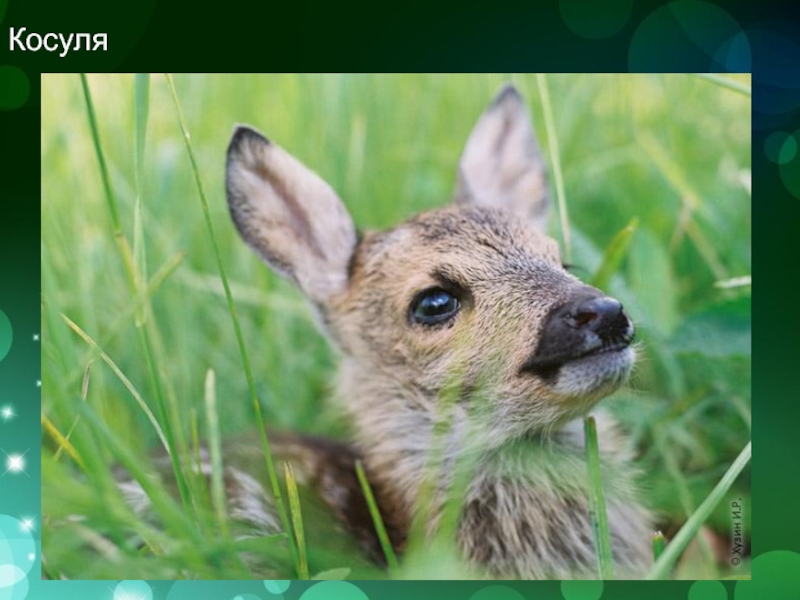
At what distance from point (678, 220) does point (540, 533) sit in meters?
1.28

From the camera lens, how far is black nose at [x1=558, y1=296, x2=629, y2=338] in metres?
2.37

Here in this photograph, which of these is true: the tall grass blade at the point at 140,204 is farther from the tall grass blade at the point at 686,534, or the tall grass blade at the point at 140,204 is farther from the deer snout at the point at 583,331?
the tall grass blade at the point at 686,534

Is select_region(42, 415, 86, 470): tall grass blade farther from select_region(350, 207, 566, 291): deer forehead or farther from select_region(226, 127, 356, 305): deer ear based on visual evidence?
select_region(350, 207, 566, 291): deer forehead

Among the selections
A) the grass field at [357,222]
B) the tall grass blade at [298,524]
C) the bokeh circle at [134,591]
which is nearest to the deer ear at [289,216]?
the grass field at [357,222]

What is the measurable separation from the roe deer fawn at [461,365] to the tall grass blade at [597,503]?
0.07m

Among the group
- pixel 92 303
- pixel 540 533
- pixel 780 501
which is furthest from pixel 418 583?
pixel 92 303

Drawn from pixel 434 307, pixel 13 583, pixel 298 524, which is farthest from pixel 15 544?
pixel 434 307

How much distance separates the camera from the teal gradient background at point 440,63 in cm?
289

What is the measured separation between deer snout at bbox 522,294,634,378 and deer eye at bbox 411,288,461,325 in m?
0.36

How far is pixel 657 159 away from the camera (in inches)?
136

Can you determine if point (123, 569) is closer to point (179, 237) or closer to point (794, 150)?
point (179, 237)

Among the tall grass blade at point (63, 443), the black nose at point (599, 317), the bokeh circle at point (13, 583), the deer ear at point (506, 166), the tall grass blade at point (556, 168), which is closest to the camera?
the black nose at point (599, 317)

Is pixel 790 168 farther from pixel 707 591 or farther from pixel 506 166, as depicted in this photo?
pixel 707 591

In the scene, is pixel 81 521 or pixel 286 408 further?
pixel 286 408
